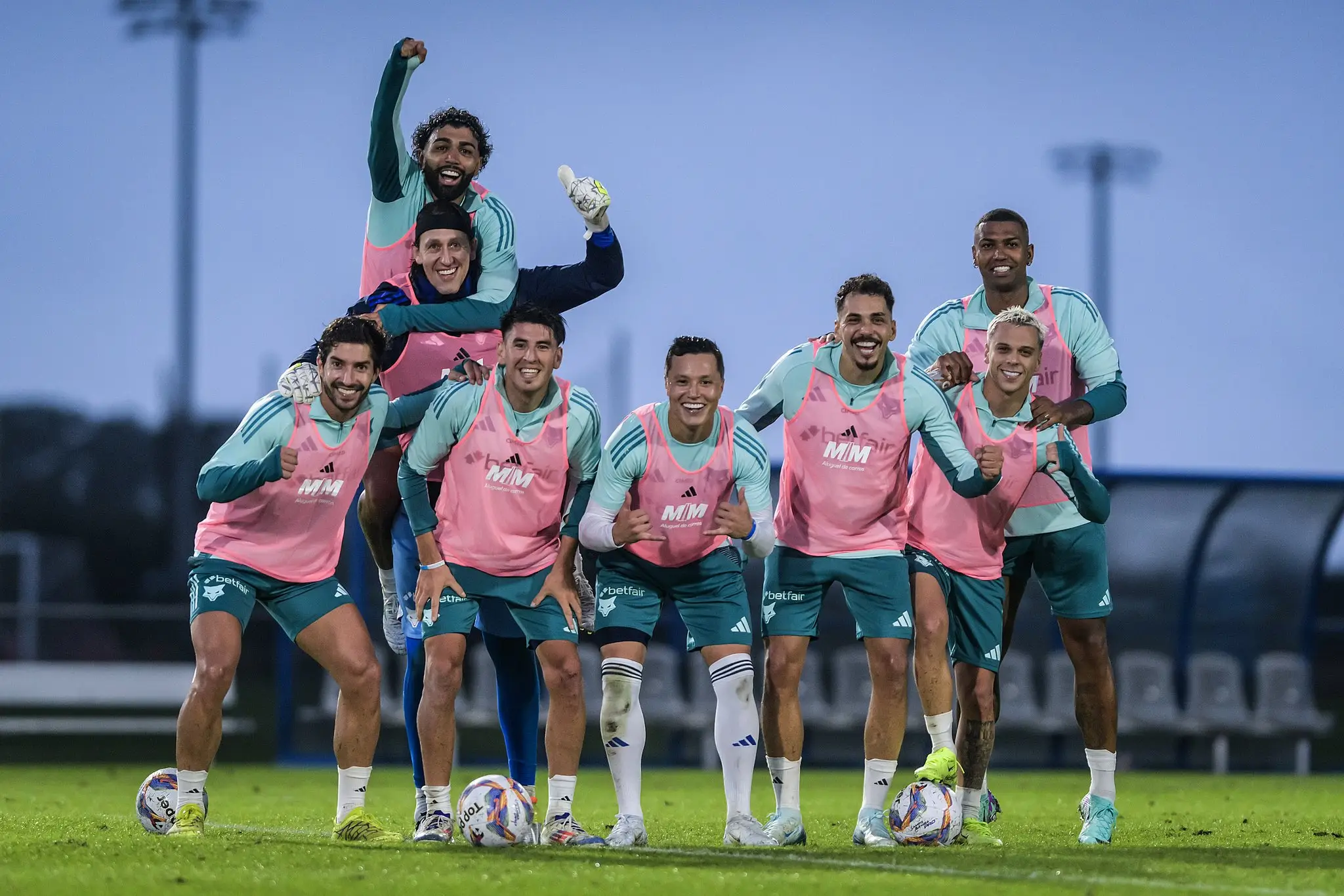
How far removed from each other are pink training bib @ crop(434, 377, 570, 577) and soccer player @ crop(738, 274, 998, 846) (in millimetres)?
895

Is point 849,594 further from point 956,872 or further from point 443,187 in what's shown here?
point 443,187

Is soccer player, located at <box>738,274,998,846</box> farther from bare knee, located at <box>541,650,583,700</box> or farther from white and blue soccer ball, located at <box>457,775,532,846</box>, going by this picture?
white and blue soccer ball, located at <box>457,775,532,846</box>

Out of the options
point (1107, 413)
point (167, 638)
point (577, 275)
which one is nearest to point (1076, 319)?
point (1107, 413)

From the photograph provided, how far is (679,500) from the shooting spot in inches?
293

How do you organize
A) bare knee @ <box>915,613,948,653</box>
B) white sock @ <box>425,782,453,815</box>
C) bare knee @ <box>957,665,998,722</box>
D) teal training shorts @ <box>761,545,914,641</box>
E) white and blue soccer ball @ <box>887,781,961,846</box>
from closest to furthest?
white and blue soccer ball @ <box>887,781,961,846</box> → white sock @ <box>425,782,453,815</box> → teal training shorts @ <box>761,545,914,641</box> → bare knee @ <box>915,613,948,653</box> → bare knee @ <box>957,665,998,722</box>

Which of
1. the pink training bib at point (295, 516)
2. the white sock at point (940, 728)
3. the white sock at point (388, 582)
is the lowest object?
the white sock at point (940, 728)

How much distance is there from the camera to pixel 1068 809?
34.6 ft

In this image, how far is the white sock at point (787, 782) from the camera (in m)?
7.48

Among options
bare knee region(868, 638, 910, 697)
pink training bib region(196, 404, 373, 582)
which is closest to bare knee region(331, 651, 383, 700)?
pink training bib region(196, 404, 373, 582)

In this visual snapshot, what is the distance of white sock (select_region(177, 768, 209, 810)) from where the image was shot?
743 centimetres

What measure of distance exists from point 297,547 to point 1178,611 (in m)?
10.4

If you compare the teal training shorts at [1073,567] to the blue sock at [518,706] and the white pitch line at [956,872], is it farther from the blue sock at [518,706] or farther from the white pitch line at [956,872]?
the blue sock at [518,706]

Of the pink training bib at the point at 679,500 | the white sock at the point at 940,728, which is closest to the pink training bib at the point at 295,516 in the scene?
the pink training bib at the point at 679,500

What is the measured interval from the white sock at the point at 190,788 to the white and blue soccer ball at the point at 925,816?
9.40ft
